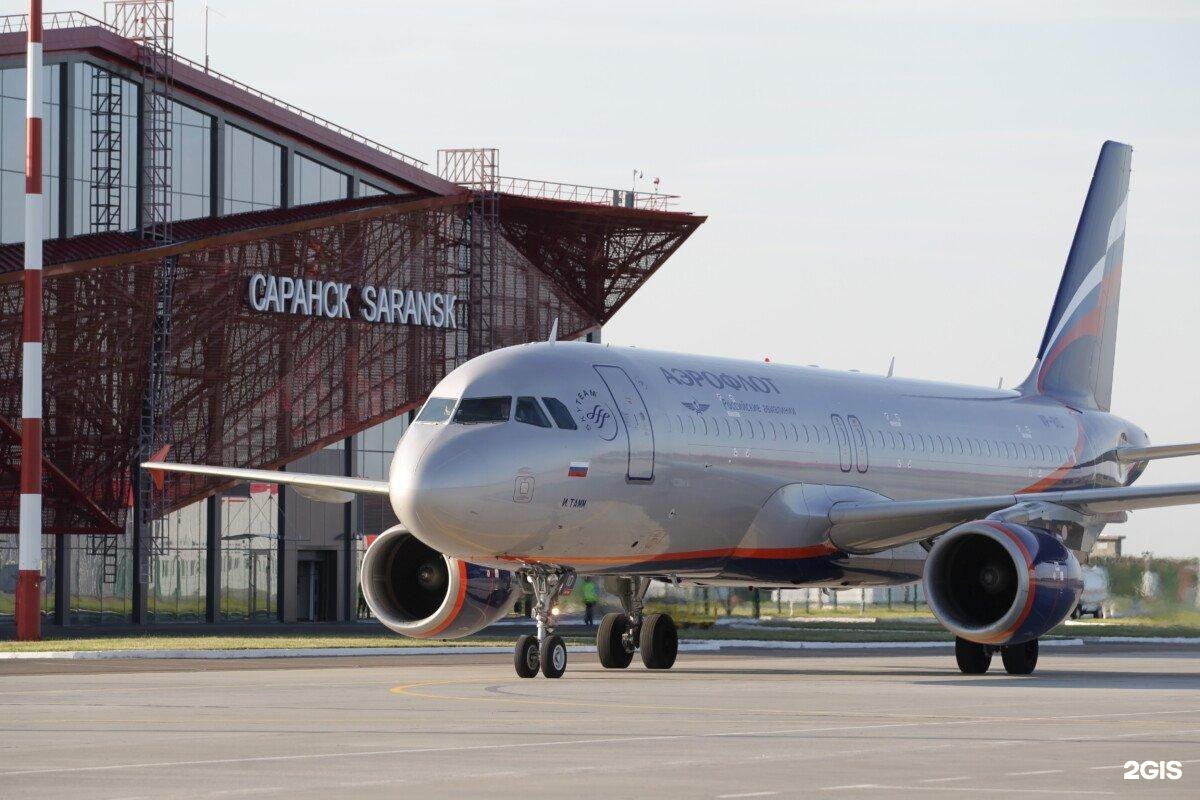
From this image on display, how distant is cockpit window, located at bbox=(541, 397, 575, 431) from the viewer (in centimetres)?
2414

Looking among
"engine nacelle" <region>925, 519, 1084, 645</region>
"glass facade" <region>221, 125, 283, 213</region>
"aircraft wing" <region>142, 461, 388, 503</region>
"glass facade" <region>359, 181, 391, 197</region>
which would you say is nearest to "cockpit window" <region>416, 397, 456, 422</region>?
"aircraft wing" <region>142, 461, 388, 503</region>

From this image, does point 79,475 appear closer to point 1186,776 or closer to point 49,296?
point 49,296

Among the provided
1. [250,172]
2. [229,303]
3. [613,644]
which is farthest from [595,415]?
[250,172]

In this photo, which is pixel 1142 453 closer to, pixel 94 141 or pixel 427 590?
pixel 427 590

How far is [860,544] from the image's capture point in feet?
93.7

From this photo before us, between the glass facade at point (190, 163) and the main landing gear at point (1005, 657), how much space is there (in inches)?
1253

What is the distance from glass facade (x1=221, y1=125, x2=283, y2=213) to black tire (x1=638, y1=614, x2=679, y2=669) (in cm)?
3036

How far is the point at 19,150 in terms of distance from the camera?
49.6 m

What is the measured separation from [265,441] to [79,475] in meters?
5.87

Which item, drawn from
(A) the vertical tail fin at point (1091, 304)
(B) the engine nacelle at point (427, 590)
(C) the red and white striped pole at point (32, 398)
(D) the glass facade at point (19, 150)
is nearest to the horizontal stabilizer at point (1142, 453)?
(A) the vertical tail fin at point (1091, 304)

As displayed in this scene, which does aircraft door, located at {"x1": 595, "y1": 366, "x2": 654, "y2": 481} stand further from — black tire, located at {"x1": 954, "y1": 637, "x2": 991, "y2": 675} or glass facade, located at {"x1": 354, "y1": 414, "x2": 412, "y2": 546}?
glass facade, located at {"x1": 354, "y1": 414, "x2": 412, "y2": 546}

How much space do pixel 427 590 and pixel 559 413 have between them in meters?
4.82

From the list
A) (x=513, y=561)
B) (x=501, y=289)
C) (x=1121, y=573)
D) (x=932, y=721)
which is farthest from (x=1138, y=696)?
(x=501, y=289)

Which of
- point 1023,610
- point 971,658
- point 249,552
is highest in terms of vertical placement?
point 249,552
